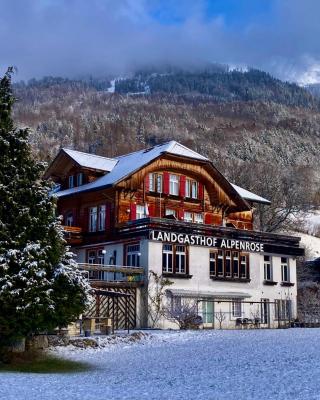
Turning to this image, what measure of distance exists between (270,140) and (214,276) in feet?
476

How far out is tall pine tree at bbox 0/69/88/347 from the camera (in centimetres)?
2030

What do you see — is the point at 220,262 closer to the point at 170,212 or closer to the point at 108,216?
the point at 170,212

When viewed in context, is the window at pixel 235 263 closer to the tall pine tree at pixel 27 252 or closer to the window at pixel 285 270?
the window at pixel 285 270

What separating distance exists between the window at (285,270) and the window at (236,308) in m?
5.19

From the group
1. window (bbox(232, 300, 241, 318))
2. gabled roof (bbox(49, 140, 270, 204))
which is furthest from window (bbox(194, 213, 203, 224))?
window (bbox(232, 300, 241, 318))

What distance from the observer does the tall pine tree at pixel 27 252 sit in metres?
20.3

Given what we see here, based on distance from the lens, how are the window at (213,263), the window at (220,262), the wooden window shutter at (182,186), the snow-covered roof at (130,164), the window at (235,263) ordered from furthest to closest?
the wooden window shutter at (182,186) < the snow-covered roof at (130,164) < the window at (235,263) < the window at (220,262) < the window at (213,263)

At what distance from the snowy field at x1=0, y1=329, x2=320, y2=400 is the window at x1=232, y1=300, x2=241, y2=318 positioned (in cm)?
1244

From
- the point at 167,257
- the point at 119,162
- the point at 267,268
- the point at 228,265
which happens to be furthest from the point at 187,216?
the point at 167,257

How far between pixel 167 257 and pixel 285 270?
10.5 m

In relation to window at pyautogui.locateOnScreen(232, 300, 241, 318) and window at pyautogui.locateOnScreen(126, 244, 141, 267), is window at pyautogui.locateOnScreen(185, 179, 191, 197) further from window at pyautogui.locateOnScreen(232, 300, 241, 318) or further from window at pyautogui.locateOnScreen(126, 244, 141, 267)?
window at pyautogui.locateOnScreen(232, 300, 241, 318)

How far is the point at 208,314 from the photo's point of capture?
39.3 m

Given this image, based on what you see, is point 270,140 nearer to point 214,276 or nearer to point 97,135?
→ point 97,135

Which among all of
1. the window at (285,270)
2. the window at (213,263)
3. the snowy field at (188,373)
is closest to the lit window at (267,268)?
the window at (285,270)
